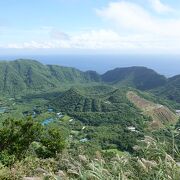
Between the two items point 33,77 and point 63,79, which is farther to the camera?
point 63,79

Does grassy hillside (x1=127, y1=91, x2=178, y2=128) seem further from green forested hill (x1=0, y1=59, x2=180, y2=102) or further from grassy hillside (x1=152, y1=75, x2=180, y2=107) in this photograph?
green forested hill (x1=0, y1=59, x2=180, y2=102)

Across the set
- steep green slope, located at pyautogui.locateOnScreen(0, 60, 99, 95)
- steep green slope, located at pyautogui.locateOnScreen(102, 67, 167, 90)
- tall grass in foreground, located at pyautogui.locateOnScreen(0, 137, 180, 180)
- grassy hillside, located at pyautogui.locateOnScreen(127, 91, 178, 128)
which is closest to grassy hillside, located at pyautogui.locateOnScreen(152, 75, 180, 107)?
steep green slope, located at pyautogui.locateOnScreen(102, 67, 167, 90)

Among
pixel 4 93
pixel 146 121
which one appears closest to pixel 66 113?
pixel 146 121

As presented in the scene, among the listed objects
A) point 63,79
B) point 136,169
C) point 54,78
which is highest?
point 136,169

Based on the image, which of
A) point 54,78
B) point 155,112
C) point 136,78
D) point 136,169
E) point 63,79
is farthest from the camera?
point 63,79

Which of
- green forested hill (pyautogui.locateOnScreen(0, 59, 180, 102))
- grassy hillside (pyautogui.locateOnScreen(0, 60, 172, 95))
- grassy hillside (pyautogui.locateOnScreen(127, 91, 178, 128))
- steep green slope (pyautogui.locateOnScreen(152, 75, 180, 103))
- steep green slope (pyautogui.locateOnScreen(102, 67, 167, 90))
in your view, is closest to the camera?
grassy hillside (pyautogui.locateOnScreen(127, 91, 178, 128))

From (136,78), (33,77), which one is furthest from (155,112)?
(33,77)

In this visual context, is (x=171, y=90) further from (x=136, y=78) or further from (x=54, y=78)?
(x=54, y=78)

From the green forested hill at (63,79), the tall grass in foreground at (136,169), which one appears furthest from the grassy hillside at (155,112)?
the tall grass in foreground at (136,169)
